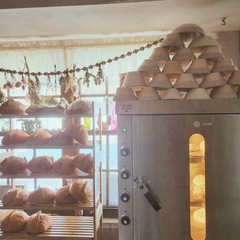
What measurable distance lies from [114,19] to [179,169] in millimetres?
1251

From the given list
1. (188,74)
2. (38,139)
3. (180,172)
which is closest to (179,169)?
(180,172)

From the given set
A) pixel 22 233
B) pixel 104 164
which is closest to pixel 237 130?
pixel 104 164

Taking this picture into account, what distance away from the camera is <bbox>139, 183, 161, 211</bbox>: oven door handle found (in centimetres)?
132

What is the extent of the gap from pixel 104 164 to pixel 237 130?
1418mm

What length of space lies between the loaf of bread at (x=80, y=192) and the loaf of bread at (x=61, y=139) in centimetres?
37

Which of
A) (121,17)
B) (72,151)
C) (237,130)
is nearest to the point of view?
(237,130)

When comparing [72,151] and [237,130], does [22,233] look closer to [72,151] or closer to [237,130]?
[72,151]

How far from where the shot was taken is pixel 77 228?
1.80 m

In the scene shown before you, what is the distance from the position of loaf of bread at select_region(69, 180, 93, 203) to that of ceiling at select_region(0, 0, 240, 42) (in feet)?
4.43

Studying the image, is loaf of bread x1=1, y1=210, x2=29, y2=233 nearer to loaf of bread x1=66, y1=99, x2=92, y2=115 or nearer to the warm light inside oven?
loaf of bread x1=66, y1=99, x2=92, y2=115

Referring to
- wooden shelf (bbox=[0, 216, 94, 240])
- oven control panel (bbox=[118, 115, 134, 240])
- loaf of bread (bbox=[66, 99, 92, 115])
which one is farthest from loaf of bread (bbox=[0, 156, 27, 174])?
oven control panel (bbox=[118, 115, 134, 240])

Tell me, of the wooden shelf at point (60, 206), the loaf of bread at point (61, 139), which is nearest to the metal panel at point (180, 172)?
the wooden shelf at point (60, 206)

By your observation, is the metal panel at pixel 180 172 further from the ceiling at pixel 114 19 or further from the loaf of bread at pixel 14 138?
A: the loaf of bread at pixel 14 138

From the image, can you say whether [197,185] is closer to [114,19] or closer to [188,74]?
[188,74]
